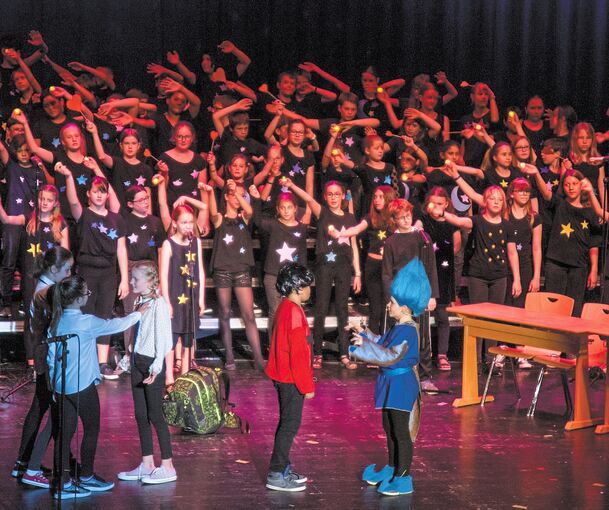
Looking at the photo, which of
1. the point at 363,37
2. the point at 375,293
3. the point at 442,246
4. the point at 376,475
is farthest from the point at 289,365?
the point at 363,37

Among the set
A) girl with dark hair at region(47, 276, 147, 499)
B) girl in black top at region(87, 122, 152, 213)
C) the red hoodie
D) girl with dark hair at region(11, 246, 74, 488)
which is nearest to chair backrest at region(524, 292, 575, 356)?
the red hoodie

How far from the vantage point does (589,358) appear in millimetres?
7723

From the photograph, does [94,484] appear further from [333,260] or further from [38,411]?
[333,260]

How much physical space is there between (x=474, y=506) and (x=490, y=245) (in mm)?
3732

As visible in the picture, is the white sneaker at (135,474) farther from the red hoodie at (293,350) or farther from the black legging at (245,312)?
the black legging at (245,312)

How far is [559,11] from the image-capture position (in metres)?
12.5

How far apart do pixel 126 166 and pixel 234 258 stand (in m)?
1.36

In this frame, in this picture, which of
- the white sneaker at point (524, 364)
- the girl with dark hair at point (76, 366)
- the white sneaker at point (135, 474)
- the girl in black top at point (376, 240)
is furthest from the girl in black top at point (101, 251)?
the white sneaker at point (524, 364)

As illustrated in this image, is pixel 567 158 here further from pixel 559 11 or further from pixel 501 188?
pixel 559 11

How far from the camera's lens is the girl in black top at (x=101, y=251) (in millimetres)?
8320

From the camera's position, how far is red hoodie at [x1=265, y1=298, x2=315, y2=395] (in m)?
5.74

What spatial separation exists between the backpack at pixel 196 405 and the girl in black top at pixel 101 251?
5.48ft

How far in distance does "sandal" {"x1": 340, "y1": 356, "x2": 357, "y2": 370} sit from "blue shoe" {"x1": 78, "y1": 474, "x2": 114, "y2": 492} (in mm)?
3557

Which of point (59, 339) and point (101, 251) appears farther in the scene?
point (101, 251)
